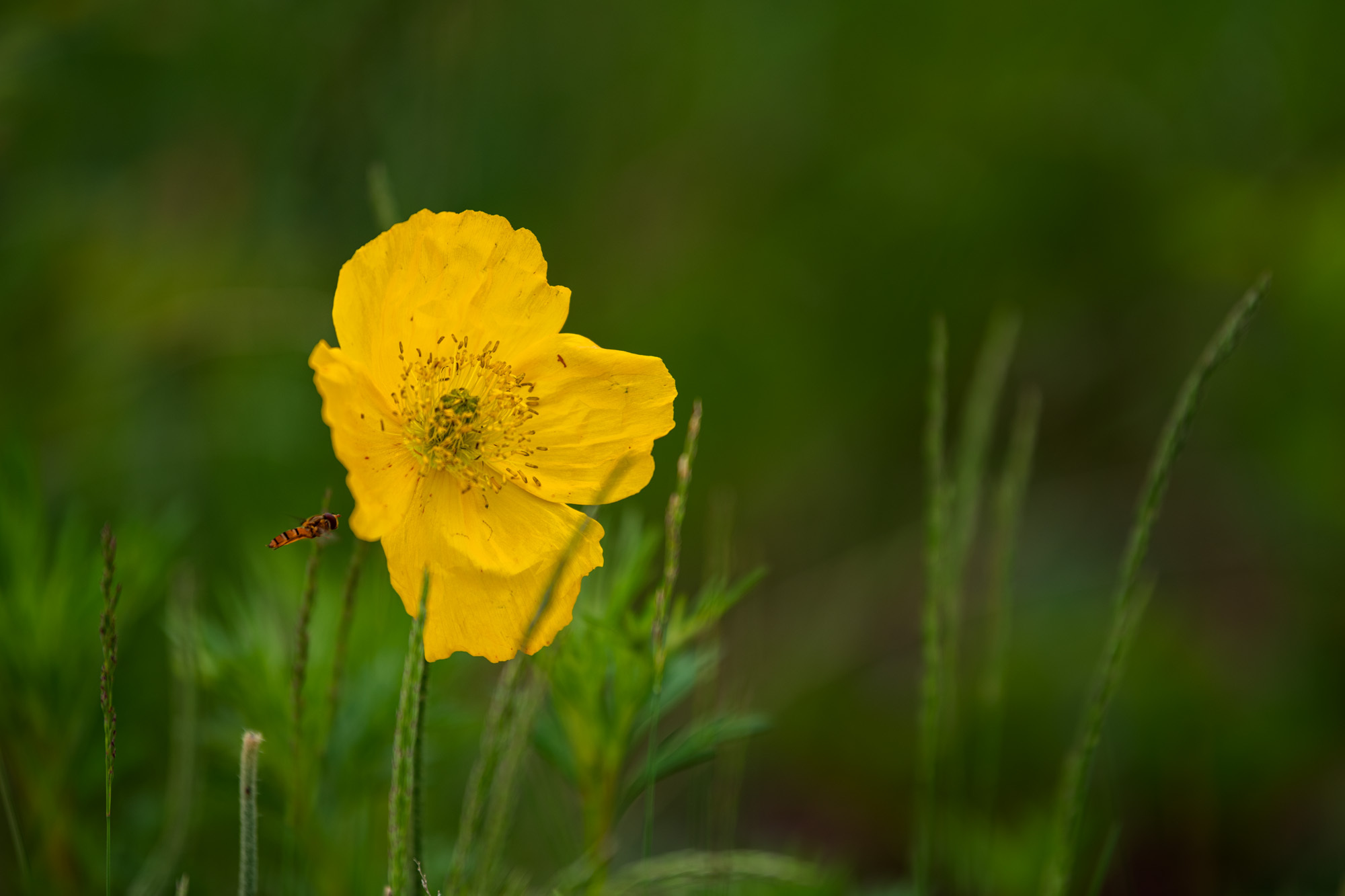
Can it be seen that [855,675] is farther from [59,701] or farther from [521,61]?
[521,61]

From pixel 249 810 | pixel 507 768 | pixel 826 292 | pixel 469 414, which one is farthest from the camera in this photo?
pixel 826 292

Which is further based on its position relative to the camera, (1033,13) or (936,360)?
(1033,13)

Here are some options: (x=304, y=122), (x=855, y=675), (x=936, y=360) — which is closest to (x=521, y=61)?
(x=304, y=122)

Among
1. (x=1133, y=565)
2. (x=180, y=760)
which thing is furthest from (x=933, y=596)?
(x=180, y=760)

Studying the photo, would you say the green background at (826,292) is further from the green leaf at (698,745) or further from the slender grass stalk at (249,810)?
the slender grass stalk at (249,810)

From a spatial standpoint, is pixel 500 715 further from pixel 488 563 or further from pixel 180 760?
pixel 180 760

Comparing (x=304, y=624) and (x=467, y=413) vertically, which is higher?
(x=467, y=413)
